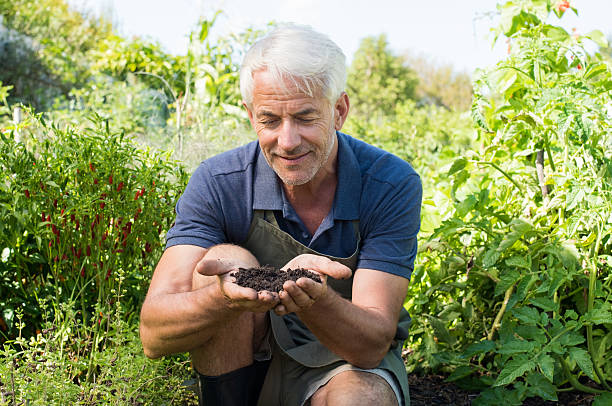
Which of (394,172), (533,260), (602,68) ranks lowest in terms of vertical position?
(533,260)

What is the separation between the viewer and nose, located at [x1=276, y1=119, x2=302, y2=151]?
1.84 metres

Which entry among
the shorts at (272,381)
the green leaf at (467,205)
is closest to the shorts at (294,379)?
the shorts at (272,381)

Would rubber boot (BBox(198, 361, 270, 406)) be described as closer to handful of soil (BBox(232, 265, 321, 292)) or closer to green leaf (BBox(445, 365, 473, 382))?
handful of soil (BBox(232, 265, 321, 292))

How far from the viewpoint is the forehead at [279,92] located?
1813 millimetres

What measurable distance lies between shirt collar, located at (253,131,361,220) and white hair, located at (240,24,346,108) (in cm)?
23

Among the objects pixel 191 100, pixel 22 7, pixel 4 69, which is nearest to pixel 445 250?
pixel 191 100

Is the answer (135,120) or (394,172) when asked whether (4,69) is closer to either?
(135,120)

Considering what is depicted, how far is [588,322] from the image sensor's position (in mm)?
2107

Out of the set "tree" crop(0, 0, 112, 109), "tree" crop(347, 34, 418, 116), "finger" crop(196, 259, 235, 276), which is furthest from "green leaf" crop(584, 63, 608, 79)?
"tree" crop(347, 34, 418, 116)

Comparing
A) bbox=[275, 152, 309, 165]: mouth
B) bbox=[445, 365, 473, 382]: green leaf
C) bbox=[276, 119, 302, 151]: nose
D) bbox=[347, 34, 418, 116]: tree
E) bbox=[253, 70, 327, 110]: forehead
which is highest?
bbox=[253, 70, 327, 110]: forehead

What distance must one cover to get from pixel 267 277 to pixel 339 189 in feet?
1.70

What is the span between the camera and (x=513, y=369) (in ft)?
6.63

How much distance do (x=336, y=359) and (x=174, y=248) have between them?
595 mm

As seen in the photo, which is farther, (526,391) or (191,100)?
(191,100)
